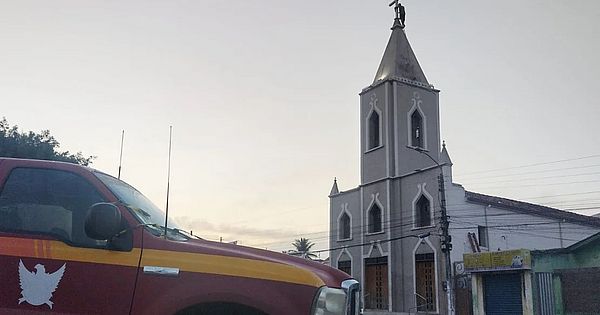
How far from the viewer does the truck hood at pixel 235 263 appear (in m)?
4.06

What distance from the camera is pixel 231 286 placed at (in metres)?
4.00

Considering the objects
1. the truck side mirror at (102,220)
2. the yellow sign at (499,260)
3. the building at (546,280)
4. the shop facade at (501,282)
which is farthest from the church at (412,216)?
the truck side mirror at (102,220)

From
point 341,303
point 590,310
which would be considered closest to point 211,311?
point 341,303

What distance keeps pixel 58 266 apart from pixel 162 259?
703 mm

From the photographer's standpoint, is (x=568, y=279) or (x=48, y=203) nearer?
(x=48, y=203)

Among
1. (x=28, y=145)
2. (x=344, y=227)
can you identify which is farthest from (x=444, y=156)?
(x=28, y=145)

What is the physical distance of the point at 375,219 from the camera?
37.7m

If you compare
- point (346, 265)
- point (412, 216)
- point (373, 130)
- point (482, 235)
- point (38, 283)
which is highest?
point (373, 130)

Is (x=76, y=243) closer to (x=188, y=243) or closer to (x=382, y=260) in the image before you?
(x=188, y=243)

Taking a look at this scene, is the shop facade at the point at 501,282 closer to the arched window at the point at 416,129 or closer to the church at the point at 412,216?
the church at the point at 412,216

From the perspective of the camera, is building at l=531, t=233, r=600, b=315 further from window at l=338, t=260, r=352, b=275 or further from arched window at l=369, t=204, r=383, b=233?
window at l=338, t=260, r=352, b=275

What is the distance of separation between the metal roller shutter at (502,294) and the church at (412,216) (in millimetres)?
2123

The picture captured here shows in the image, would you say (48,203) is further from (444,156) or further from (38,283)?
(444,156)

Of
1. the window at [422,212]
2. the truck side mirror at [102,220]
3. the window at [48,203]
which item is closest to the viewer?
the truck side mirror at [102,220]
